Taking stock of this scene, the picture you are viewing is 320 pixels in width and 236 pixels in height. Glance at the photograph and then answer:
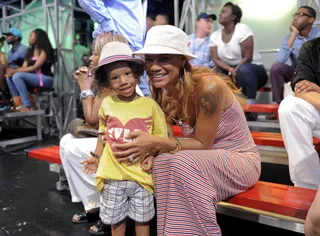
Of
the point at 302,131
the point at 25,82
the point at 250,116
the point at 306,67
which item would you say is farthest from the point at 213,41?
the point at 25,82

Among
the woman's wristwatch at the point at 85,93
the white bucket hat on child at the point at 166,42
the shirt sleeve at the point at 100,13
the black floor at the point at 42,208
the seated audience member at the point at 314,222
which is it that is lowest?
the black floor at the point at 42,208

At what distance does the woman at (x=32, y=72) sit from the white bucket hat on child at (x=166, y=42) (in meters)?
4.05

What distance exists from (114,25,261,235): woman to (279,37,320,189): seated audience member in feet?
1.49

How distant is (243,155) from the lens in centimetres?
166


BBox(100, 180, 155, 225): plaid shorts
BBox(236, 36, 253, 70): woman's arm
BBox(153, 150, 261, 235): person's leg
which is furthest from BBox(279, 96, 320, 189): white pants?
BBox(236, 36, 253, 70): woman's arm

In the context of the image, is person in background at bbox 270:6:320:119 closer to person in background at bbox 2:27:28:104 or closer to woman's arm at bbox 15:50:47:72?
woman's arm at bbox 15:50:47:72

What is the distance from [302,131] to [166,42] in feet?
3.58

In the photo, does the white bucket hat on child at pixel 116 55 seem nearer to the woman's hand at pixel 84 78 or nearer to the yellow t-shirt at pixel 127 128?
the yellow t-shirt at pixel 127 128

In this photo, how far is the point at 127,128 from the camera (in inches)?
62.4

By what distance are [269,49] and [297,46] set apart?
119cm

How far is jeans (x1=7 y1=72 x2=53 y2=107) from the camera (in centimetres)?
507

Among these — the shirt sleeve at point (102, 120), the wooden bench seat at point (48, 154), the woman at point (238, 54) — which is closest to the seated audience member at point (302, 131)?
the shirt sleeve at point (102, 120)

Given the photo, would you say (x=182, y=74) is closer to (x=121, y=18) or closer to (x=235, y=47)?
(x=121, y=18)

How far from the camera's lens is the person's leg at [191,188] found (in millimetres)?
1356
